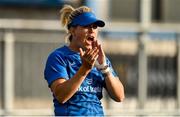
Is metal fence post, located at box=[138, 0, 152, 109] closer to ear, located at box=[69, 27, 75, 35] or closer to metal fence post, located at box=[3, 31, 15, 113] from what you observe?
metal fence post, located at box=[3, 31, 15, 113]

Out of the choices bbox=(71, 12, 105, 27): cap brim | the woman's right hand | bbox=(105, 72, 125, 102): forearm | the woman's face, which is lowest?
bbox=(105, 72, 125, 102): forearm

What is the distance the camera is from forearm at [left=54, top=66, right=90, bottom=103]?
16.8 ft

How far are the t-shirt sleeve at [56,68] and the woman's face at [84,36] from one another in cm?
14

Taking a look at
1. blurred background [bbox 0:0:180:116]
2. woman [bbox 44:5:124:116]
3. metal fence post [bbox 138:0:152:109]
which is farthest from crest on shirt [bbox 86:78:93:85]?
metal fence post [bbox 138:0:152:109]

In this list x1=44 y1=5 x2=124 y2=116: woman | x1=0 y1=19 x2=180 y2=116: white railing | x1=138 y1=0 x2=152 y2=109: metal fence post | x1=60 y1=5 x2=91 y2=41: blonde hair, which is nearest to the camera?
x1=44 y1=5 x2=124 y2=116: woman

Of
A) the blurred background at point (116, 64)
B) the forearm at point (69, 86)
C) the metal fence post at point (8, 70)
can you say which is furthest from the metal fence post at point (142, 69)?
the forearm at point (69, 86)

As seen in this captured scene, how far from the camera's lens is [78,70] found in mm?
5211

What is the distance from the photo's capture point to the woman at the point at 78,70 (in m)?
5.30

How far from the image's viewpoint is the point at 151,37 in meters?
10.4

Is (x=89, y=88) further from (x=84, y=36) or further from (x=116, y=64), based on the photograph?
(x=116, y=64)

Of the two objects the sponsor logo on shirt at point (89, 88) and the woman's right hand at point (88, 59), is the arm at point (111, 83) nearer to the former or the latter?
the sponsor logo on shirt at point (89, 88)

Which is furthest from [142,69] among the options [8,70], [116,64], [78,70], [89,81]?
[78,70]

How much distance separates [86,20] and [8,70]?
14.9 ft

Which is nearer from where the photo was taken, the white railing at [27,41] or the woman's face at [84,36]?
the woman's face at [84,36]
